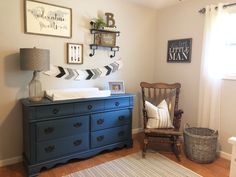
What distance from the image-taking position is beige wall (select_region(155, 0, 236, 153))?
262cm

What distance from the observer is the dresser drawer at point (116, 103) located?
261 cm

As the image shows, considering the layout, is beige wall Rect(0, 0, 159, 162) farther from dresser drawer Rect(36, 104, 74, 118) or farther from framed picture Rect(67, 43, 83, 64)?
dresser drawer Rect(36, 104, 74, 118)

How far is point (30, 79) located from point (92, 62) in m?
0.89

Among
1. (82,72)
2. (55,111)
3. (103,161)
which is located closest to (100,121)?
(103,161)

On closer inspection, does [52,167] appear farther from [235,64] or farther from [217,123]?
[235,64]

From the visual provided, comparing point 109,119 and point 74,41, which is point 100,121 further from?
point 74,41

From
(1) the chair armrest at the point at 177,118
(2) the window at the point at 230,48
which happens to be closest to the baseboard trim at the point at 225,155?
(1) the chair armrest at the point at 177,118

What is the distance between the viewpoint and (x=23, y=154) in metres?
2.41

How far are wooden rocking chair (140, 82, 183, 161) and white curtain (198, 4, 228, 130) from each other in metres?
0.36

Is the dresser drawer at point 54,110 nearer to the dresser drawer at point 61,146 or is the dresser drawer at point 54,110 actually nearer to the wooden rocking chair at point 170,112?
the dresser drawer at point 61,146

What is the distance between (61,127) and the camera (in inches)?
89.7

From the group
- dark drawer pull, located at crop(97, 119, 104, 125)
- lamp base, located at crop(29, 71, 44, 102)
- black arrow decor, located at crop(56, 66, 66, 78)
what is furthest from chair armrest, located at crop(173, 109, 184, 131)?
lamp base, located at crop(29, 71, 44, 102)

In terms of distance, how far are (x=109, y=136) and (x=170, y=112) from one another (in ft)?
3.39

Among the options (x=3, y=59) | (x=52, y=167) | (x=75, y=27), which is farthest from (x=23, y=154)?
(x=75, y=27)
